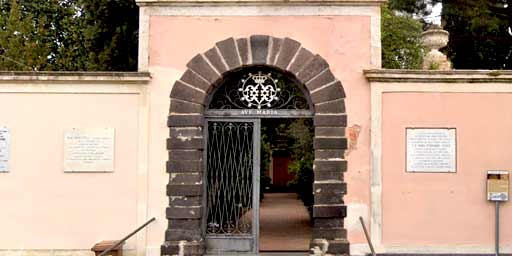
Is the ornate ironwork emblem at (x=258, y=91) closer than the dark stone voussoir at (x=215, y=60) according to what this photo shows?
No

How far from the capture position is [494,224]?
7672 mm

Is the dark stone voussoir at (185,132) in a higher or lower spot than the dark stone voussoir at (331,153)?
higher

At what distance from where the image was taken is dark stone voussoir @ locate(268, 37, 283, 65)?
788 cm

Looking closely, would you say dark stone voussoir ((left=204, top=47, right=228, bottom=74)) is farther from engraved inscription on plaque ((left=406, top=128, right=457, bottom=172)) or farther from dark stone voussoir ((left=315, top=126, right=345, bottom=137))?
engraved inscription on plaque ((left=406, top=128, right=457, bottom=172))

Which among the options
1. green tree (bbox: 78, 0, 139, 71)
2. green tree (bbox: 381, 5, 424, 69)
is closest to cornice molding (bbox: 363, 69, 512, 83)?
green tree (bbox: 381, 5, 424, 69)

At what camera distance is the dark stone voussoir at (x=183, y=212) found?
777 cm

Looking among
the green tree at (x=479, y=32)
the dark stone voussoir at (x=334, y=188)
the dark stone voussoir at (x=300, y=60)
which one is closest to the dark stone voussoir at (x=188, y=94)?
the dark stone voussoir at (x=300, y=60)

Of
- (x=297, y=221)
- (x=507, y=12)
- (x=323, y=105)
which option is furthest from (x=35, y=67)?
(x=507, y=12)

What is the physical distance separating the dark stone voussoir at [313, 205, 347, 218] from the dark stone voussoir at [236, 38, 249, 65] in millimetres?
2136

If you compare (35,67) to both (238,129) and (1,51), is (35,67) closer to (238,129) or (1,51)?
(1,51)

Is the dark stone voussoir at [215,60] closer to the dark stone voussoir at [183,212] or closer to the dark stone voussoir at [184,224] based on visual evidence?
the dark stone voussoir at [183,212]

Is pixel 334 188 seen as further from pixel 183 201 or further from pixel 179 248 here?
pixel 179 248

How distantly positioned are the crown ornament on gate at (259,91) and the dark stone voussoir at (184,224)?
1701 millimetres

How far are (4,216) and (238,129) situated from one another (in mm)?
3236
